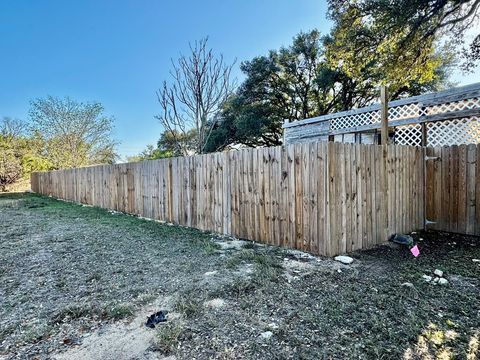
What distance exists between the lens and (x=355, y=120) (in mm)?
6984

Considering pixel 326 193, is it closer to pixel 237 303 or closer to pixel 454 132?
pixel 237 303

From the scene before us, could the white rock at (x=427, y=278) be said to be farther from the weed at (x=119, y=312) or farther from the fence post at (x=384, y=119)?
the weed at (x=119, y=312)

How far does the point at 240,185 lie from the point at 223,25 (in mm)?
6323

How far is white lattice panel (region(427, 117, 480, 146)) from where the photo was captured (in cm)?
472

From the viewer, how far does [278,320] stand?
189cm

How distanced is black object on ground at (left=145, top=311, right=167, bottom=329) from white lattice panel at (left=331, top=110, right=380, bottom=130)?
6322 mm

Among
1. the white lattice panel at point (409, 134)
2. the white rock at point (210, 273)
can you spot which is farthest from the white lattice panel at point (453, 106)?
the white rock at point (210, 273)

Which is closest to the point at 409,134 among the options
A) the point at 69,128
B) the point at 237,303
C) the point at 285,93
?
the point at 237,303

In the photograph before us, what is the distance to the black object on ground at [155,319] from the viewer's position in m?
1.85

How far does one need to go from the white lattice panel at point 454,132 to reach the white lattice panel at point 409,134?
0.28 metres

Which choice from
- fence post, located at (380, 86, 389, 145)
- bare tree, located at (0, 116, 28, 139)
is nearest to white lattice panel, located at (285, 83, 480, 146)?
fence post, located at (380, 86, 389, 145)

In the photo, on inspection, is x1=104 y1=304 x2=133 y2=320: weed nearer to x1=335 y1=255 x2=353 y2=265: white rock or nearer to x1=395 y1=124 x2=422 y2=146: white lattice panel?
x1=335 y1=255 x2=353 y2=265: white rock

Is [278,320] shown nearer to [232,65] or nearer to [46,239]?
[46,239]

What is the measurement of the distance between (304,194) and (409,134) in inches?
147
